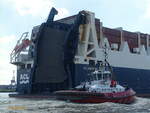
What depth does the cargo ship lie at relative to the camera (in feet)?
159

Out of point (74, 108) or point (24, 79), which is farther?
point (24, 79)

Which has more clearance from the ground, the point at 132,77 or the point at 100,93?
the point at 132,77

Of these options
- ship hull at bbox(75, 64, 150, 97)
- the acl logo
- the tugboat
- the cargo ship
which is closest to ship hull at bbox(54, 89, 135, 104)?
the tugboat

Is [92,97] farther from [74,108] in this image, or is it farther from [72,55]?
[72,55]

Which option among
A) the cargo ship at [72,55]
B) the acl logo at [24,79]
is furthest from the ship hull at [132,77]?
the acl logo at [24,79]

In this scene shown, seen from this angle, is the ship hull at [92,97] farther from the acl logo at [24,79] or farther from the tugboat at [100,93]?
the acl logo at [24,79]

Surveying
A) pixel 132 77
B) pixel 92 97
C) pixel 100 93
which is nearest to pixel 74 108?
pixel 92 97

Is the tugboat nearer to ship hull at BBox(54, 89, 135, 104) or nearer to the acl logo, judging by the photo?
ship hull at BBox(54, 89, 135, 104)

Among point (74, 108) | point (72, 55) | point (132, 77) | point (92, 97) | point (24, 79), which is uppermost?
point (72, 55)

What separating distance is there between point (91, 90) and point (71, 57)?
14567 mm

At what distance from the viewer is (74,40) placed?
50062 millimetres

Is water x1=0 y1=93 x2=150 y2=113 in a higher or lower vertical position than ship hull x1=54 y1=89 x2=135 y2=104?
lower

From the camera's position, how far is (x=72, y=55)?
4975 cm

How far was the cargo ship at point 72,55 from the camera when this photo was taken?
48562 mm
